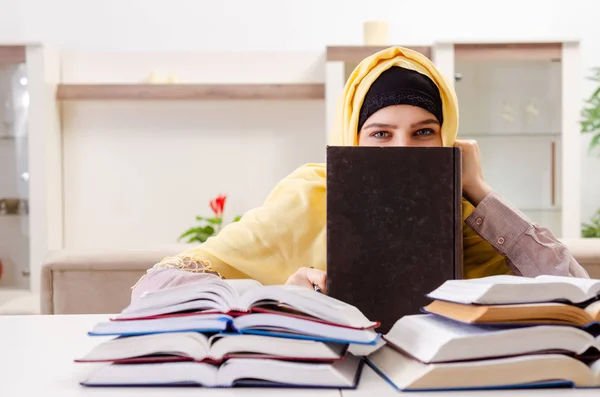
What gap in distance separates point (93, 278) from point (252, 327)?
1.55 metres

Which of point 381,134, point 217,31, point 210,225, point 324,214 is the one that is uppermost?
point 217,31

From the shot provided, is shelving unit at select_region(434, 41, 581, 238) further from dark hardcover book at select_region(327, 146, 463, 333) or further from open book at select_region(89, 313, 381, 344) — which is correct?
open book at select_region(89, 313, 381, 344)

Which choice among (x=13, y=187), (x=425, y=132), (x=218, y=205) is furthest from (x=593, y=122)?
(x=13, y=187)

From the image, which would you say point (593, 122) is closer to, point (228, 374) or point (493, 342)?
point (493, 342)

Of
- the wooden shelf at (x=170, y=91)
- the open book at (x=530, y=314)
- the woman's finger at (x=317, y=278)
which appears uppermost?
the wooden shelf at (x=170, y=91)

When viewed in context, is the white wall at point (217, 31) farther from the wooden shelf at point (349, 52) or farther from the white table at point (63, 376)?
the white table at point (63, 376)

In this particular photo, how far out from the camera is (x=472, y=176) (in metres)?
1.52

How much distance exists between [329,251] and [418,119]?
0.63m

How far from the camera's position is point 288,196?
1.68 metres

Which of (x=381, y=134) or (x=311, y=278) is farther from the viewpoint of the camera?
(x=381, y=134)

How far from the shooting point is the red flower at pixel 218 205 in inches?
166

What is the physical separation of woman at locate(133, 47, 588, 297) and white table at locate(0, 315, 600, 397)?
44cm

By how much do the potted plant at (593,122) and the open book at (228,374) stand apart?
12.3ft

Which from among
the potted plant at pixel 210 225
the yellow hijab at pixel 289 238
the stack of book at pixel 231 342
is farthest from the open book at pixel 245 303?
the potted plant at pixel 210 225
